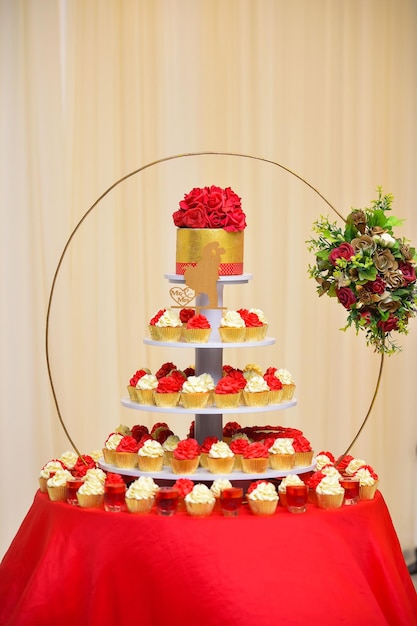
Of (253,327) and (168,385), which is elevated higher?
(253,327)

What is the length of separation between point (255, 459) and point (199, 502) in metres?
0.24

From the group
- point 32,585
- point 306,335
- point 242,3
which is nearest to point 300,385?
point 306,335

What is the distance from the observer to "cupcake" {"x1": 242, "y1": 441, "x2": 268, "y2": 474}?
3.19 m

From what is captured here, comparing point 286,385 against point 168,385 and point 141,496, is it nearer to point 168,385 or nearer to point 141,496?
point 168,385

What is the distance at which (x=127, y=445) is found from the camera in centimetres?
328

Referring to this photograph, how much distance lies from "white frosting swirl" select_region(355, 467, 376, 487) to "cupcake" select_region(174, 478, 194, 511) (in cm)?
52

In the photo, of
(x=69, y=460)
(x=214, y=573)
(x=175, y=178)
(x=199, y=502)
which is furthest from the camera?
(x=175, y=178)

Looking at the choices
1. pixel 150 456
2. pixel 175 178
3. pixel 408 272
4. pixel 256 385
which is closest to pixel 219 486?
pixel 150 456

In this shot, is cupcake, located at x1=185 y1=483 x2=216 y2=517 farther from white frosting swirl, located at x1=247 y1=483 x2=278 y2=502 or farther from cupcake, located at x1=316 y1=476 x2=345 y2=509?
cupcake, located at x1=316 y1=476 x2=345 y2=509

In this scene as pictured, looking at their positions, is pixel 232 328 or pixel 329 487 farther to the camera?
pixel 232 328

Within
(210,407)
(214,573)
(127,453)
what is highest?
(210,407)

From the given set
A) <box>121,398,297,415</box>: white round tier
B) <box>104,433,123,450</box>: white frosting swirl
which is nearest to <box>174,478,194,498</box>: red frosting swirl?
<box>121,398,297,415</box>: white round tier

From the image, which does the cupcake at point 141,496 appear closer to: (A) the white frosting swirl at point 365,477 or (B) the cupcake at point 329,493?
(B) the cupcake at point 329,493

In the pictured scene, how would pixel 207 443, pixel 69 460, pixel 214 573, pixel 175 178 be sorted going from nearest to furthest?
pixel 214 573
pixel 207 443
pixel 69 460
pixel 175 178
